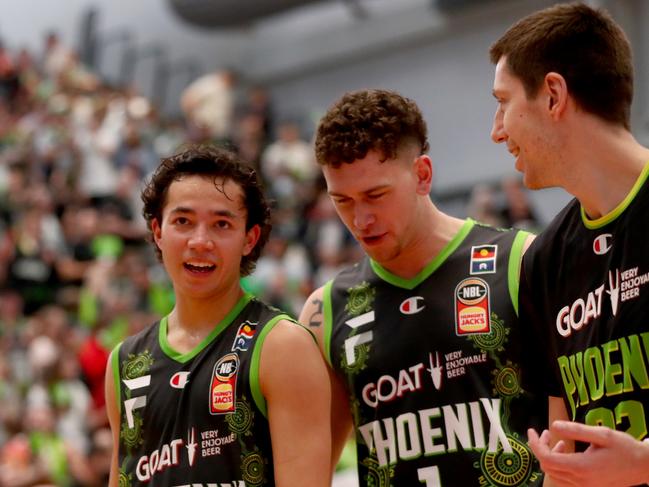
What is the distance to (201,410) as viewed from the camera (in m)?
3.46

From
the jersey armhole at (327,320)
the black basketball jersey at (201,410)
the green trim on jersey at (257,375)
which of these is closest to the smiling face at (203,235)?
the black basketball jersey at (201,410)

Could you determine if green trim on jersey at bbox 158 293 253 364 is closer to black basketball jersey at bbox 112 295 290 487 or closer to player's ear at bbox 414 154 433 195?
black basketball jersey at bbox 112 295 290 487

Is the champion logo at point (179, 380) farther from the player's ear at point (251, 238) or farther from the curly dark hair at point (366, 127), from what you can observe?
the curly dark hair at point (366, 127)

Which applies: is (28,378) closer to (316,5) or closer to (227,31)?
(316,5)

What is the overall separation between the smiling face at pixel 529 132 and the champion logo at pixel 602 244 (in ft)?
0.64

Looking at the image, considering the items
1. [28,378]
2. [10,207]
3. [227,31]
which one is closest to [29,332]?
[28,378]

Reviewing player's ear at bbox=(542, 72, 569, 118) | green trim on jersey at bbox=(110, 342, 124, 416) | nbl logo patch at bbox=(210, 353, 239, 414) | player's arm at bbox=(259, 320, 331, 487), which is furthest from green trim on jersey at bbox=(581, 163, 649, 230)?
green trim on jersey at bbox=(110, 342, 124, 416)

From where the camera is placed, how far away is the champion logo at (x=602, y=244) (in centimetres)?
279

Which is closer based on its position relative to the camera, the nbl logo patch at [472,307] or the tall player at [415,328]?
the tall player at [415,328]

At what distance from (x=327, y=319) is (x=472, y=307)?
571 mm

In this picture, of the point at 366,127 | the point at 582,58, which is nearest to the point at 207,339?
the point at 366,127

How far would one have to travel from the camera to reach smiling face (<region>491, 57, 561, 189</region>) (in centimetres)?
283

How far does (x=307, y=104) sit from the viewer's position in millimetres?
19328

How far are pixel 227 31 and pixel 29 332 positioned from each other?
34.8ft
